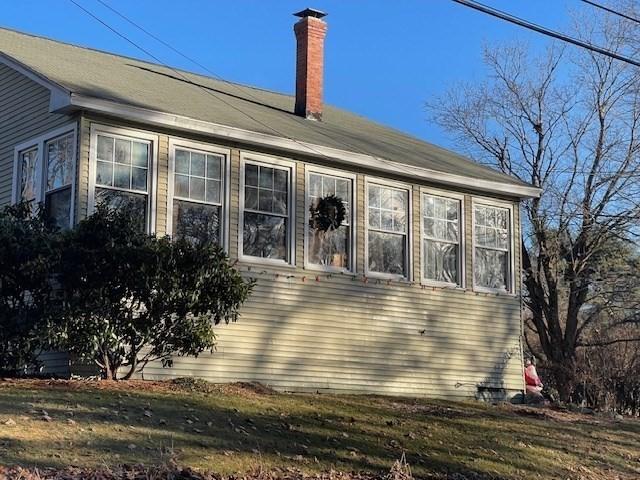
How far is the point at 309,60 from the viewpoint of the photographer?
1781cm

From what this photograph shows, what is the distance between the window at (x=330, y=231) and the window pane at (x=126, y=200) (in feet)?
9.84

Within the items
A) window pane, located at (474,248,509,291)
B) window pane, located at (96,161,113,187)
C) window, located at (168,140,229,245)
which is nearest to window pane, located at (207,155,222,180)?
window, located at (168,140,229,245)

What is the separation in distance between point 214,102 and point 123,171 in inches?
138

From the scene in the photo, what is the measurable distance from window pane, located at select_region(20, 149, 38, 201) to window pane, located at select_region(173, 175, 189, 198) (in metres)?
2.16

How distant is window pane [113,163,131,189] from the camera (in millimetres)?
13172

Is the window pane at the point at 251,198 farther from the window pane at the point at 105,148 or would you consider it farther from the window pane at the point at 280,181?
the window pane at the point at 105,148

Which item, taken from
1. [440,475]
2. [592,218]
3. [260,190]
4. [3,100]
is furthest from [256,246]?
[592,218]

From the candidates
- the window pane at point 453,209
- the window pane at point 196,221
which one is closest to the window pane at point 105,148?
the window pane at point 196,221

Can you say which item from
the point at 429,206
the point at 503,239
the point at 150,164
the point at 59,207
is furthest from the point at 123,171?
the point at 503,239

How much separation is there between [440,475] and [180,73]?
11708 mm

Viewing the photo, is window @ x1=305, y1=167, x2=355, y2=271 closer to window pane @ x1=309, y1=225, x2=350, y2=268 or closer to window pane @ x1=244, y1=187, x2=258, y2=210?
window pane @ x1=309, y1=225, x2=350, y2=268

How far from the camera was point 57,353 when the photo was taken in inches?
501

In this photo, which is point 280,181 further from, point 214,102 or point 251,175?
point 214,102

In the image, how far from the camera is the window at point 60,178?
13.1 meters
